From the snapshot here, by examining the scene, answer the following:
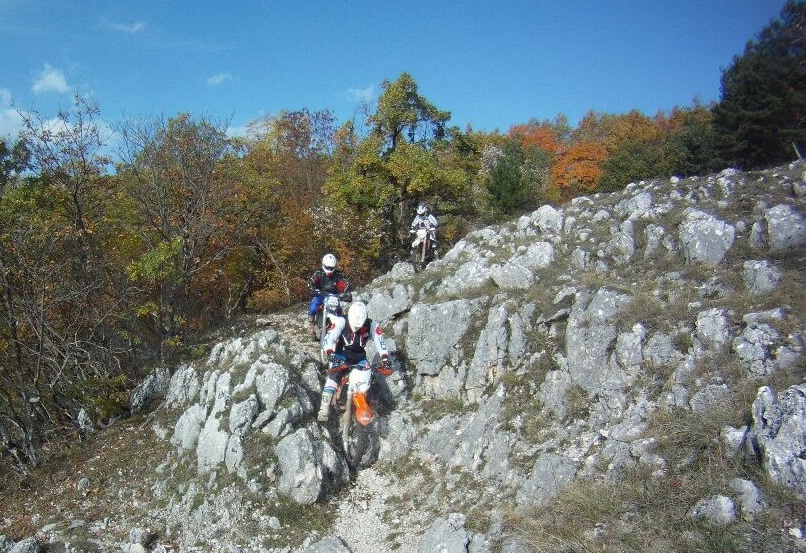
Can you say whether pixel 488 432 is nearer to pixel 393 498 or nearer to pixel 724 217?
pixel 393 498

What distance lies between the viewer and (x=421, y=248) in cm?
1730

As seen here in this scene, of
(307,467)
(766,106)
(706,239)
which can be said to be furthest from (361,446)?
(766,106)

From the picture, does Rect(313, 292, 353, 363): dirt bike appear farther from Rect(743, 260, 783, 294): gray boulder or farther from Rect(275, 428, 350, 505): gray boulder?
Rect(743, 260, 783, 294): gray boulder

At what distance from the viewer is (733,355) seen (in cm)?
748

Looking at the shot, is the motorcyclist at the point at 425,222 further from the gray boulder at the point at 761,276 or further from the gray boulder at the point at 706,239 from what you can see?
the gray boulder at the point at 761,276

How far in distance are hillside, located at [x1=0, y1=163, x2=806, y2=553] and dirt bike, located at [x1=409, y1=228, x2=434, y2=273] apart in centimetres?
345

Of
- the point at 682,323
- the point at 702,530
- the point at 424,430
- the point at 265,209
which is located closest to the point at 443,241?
the point at 265,209

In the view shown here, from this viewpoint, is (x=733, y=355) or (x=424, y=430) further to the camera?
(x=424, y=430)

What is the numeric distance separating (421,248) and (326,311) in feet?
21.7

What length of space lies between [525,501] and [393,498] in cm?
265

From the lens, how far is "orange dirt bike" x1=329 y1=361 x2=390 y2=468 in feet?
31.6

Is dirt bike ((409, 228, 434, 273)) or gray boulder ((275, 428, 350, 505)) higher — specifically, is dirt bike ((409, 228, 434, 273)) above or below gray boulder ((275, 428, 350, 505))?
above

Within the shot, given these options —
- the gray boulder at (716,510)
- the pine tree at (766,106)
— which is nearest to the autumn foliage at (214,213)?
the pine tree at (766,106)

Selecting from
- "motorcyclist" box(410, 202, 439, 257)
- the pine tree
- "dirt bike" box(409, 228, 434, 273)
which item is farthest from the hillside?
the pine tree
